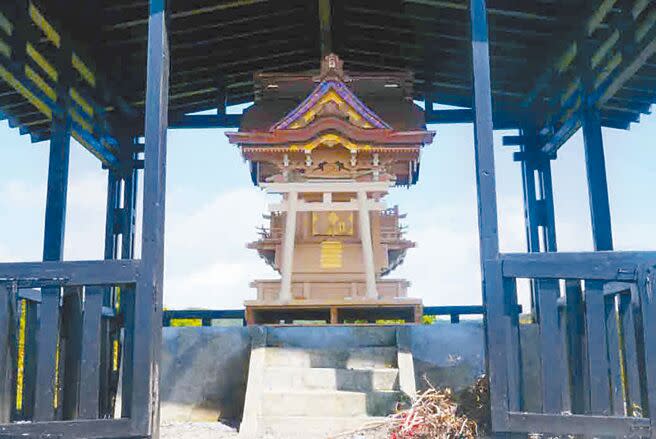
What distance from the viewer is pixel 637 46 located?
21.9 ft

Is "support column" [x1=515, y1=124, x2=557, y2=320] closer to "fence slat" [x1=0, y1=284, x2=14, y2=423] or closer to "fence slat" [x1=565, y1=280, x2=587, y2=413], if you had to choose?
"fence slat" [x1=565, y1=280, x2=587, y2=413]

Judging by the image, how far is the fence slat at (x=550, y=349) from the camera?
409 cm

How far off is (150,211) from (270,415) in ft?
6.68

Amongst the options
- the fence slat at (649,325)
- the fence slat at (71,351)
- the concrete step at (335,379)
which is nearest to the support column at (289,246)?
the concrete step at (335,379)

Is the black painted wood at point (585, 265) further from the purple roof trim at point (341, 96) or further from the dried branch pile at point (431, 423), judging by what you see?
the purple roof trim at point (341, 96)

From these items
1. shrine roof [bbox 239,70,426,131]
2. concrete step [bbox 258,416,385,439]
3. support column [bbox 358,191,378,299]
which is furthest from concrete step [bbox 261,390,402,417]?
shrine roof [bbox 239,70,426,131]

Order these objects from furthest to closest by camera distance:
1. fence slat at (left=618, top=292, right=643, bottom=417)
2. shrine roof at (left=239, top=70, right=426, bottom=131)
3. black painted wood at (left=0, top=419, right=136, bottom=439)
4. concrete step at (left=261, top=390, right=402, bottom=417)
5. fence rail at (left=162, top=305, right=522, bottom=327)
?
1. fence rail at (left=162, top=305, right=522, bottom=327)
2. shrine roof at (left=239, top=70, right=426, bottom=131)
3. concrete step at (left=261, top=390, right=402, bottom=417)
4. fence slat at (left=618, top=292, right=643, bottom=417)
5. black painted wood at (left=0, top=419, right=136, bottom=439)

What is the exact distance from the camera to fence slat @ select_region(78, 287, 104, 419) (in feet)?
13.7

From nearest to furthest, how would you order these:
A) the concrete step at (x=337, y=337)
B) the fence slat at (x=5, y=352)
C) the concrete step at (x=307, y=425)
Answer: the fence slat at (x=5, y=352)
the concrete step at (x=307, y=425)
the concrete step at (x=337, y=337)

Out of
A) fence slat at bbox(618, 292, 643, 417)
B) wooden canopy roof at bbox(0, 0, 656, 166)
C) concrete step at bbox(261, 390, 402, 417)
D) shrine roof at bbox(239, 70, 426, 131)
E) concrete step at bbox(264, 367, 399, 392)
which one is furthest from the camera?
shrine roof at bbox(239, 70, 426, 131)

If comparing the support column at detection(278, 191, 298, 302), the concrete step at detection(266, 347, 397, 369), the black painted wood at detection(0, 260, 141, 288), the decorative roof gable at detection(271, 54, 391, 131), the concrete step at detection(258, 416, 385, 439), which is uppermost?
the decorative roof gable at detection(271, 54, 391, 131)

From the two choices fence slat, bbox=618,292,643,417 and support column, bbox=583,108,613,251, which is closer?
fence slat, bbox=618,292,643,417

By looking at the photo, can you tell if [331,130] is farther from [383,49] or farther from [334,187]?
[383,49]

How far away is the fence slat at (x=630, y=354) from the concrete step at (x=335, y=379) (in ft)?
6.23
